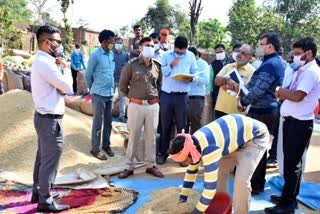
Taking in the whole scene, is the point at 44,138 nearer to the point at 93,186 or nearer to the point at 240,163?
the point at 93,186

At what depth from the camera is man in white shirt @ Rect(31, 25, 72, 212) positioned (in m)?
3.08

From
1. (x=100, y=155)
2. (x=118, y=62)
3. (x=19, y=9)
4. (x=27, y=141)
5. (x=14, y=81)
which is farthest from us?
(x=19, y=9)

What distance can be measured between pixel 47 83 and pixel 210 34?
2407cm

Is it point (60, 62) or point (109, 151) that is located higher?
point (60, 62)

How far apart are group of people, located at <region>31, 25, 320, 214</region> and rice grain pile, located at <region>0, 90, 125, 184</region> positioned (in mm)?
260

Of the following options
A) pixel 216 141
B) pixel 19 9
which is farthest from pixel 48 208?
pixel 19 9

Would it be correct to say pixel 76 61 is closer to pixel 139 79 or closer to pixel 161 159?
pixel 161 159

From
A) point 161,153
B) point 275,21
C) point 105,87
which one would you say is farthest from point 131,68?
point 275,21

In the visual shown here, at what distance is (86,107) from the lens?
720 cm

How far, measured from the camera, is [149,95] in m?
4.31

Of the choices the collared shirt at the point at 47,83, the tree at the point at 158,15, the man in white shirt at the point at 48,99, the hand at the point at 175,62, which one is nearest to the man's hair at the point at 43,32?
the man in white shirt at the point at 48,99

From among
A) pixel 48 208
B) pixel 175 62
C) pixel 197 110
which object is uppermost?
pixel 175 62

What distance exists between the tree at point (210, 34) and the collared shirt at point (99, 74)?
65.8 ft

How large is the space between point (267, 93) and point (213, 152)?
4.96 feet
